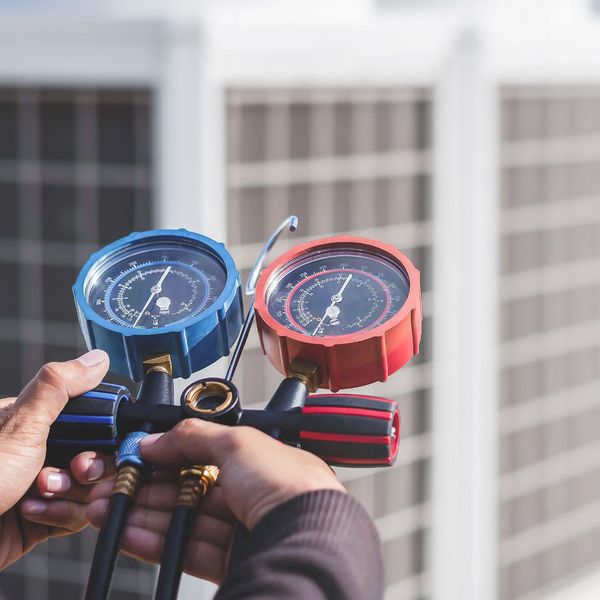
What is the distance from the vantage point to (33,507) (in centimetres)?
152

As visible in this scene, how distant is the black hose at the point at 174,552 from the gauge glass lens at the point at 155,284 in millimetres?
319

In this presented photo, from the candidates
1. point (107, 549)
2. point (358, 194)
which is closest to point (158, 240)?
point (107, 549)

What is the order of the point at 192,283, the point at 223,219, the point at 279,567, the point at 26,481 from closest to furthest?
the point at 279,567, the point at 26,481, the point at 192,283, the point at 223,219

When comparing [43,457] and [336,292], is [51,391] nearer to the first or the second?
[43,457]

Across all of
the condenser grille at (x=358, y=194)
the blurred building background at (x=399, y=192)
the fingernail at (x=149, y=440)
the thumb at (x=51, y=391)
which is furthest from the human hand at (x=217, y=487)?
the condenser grille at (x=358, y=194)

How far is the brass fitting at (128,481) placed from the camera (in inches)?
52.9

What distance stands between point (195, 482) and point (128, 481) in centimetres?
8

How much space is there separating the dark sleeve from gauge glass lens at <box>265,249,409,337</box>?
0.33m

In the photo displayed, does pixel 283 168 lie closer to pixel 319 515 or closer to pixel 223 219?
pixel 223 219

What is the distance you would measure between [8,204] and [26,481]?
20.8 ft

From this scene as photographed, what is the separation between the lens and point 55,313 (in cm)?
757

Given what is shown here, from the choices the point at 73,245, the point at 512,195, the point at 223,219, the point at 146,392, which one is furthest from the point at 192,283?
the point at 512,195

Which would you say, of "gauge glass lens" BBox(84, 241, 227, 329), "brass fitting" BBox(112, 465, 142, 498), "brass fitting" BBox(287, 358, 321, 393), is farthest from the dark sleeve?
"gauge glass lens" BBox(84, 241, 227, 329)

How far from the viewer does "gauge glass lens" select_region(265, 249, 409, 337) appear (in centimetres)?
154
